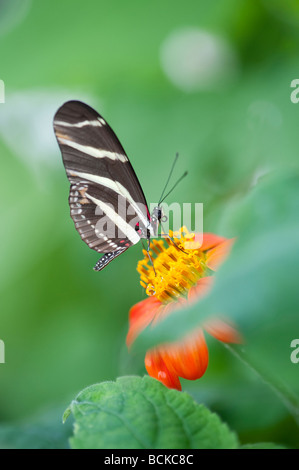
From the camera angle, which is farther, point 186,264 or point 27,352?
point 27,352

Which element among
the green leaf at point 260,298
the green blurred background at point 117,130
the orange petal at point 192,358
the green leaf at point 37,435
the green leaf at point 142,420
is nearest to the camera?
the green leaf at point 260,298

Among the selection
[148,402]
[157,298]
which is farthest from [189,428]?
[157,298]

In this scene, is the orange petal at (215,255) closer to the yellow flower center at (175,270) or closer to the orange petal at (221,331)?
the yellow flower center at (175,270)

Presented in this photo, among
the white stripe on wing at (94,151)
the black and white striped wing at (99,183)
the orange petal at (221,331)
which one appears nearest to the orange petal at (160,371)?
the orange petal at (221,331)

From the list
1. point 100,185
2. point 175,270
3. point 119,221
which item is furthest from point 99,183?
point 175,270

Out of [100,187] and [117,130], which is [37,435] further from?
[117,130]

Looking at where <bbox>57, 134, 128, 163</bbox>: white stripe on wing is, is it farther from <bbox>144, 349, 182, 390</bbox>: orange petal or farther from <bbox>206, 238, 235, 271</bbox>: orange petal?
<bbox>144, 349, 182, 390</bbox>: orange petal

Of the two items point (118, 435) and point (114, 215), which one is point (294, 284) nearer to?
point (118, 435)
